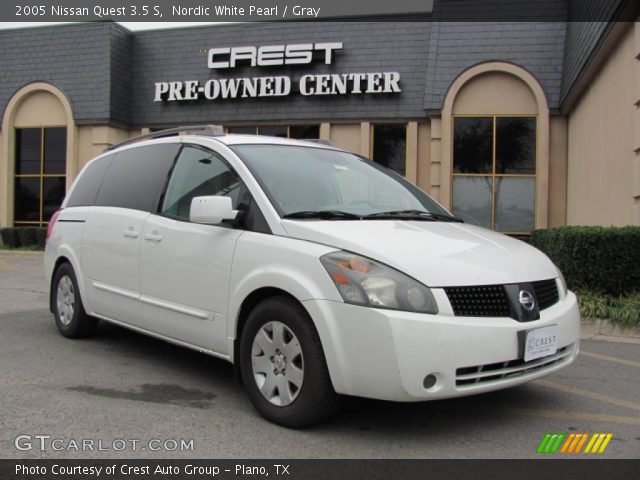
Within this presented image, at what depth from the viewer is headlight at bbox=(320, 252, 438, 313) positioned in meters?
3.28

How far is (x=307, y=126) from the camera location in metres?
16.4

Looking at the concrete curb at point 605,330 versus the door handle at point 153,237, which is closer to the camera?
the door handle at point 153,237

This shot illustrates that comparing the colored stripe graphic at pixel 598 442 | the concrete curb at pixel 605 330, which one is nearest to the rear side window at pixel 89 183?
the colored stripe graphic at pixel 598 442

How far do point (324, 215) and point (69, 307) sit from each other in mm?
3333

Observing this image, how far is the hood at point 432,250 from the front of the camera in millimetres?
3395

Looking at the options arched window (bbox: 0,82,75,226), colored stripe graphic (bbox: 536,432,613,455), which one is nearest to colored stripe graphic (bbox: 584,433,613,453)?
colored stripe graphic (bbox: 536,432,613,455)

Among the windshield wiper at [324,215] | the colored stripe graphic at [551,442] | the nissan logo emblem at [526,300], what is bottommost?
the colored stripe graphic at [551,442]

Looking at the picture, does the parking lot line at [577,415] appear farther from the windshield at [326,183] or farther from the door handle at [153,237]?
the door handle at [153,237]

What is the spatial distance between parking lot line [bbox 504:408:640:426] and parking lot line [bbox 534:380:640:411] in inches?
12.3

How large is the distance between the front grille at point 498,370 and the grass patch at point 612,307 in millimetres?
3589

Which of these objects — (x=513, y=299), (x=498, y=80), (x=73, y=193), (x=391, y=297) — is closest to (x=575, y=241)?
(x=513, y=299)

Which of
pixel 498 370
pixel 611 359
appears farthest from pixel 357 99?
pixel 498 370

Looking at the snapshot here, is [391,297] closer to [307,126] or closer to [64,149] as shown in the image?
[307,126]
